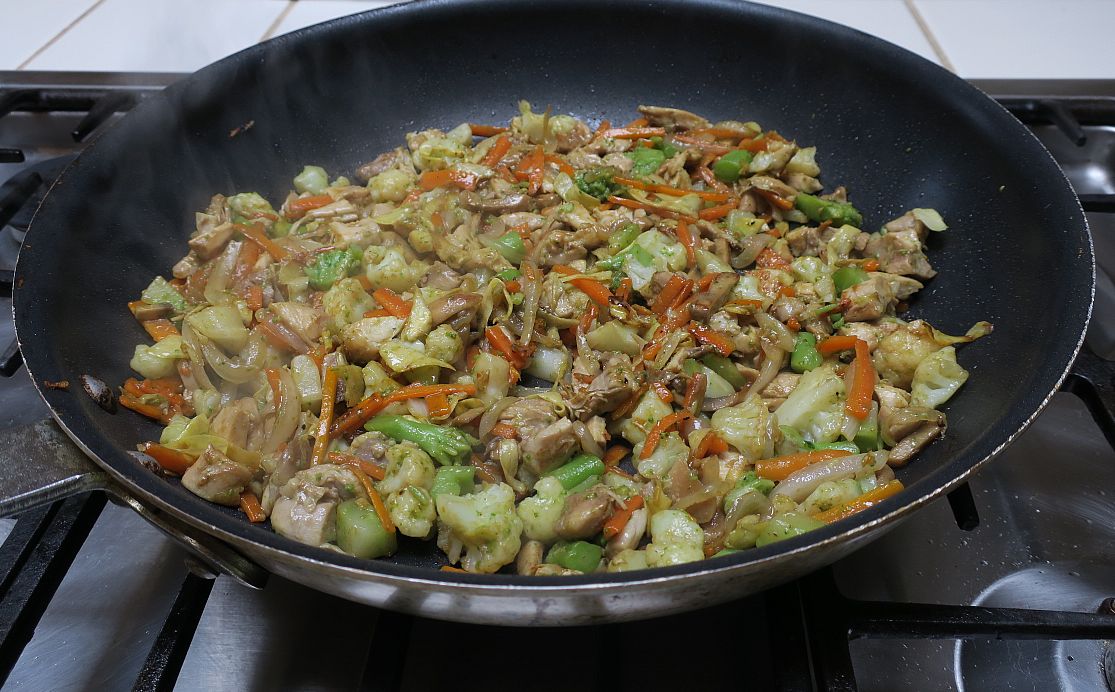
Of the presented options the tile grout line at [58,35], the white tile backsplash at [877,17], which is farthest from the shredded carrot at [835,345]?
the tile grout line at [58,35]

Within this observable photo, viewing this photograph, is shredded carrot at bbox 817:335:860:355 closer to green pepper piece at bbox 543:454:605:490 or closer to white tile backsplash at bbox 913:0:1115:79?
green pepper piece at bbox 543:454:605:490

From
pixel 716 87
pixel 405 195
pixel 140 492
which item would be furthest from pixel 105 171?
pixel 716 87

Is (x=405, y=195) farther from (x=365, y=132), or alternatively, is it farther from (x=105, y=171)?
(x=105, y=171)

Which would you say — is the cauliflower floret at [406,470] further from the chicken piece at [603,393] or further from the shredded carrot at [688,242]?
the shredded carrot at [688,242]

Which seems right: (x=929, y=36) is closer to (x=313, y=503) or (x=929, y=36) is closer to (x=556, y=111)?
(x=556, y=111)

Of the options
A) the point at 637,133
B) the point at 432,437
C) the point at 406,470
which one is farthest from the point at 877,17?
the point at 406,470
